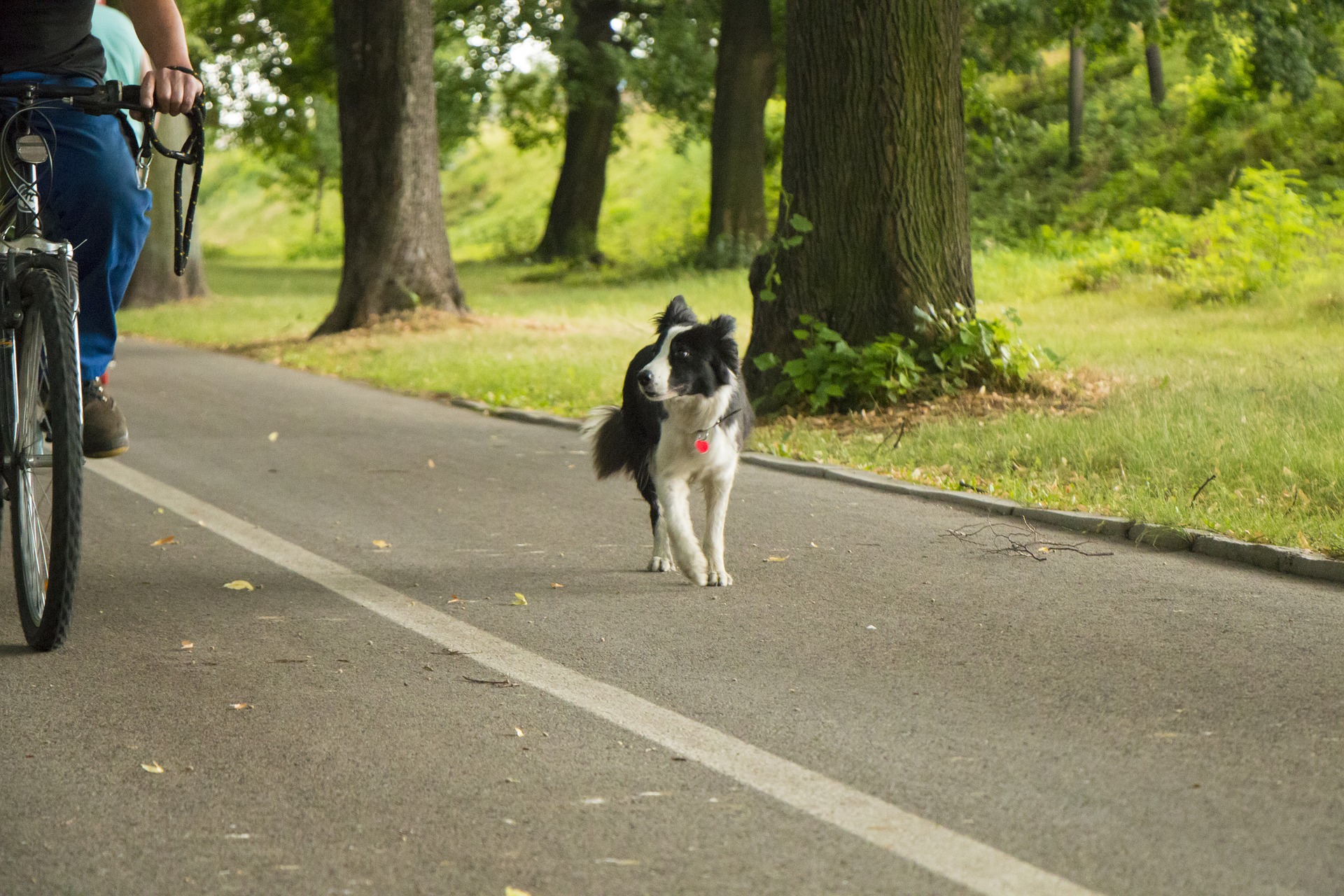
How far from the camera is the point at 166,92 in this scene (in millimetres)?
4340

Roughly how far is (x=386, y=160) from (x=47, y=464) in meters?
14.2

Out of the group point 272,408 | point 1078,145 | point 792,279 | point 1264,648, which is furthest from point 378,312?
point 1078,145

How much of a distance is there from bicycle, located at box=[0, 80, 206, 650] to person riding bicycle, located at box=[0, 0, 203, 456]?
0.11 meters

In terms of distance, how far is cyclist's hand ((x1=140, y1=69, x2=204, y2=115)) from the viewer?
14.2 feet

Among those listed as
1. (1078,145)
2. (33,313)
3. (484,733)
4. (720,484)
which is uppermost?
(1078,145)

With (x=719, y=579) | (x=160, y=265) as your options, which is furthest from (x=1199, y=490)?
(x=160, y=265)

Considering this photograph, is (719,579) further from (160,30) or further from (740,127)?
(740,127)

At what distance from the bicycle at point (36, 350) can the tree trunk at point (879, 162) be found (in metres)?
6.41

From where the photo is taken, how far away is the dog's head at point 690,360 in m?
5.33

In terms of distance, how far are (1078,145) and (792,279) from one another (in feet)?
79.9

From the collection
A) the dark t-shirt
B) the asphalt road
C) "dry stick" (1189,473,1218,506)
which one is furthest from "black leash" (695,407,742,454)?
"dry stick" (1189,473,1218,506)

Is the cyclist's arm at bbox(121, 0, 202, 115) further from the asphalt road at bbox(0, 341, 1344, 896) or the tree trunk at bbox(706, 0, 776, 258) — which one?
the tree trunk at bbox(706, 0, 776, 258)

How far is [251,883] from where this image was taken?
2846 millimetres

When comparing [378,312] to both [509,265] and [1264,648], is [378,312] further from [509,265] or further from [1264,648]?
[509,265]
